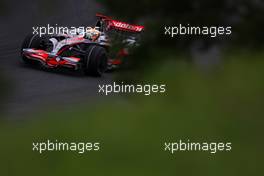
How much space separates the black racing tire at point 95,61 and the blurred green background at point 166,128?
7.02 meters

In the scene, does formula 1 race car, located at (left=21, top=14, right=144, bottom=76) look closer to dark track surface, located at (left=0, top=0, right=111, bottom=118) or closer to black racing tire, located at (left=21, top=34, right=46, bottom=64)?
black racing tire, located at (left=21, top=34, right=46, bottom=64)

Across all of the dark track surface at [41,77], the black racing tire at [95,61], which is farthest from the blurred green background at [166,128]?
the black racing tire at [95,61]

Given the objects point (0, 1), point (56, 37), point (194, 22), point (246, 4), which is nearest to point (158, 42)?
point (194, 22)

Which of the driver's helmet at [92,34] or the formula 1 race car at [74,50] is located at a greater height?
the driver's helmet at [92,34]

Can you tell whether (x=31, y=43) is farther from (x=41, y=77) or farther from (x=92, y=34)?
(x=92, y=34)

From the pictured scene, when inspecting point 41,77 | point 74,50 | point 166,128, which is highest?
point 74,50

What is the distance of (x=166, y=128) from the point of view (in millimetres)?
3131

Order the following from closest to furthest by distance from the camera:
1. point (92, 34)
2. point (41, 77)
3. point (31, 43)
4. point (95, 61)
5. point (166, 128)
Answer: point (166, 128), point (95, 61), point (41, 77), point (92, 34), point (31, 43)

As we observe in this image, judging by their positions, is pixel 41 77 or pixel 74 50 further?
pixel 74 50

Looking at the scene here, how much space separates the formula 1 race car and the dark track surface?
Result: 0.16m

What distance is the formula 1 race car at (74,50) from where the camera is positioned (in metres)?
10.5

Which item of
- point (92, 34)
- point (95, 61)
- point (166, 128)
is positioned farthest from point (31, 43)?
point (166, 128)

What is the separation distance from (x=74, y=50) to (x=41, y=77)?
760 mm

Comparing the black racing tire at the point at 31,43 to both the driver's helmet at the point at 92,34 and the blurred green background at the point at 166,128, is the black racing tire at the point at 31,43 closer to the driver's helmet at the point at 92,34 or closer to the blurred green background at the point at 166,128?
the driver's helmet at the point at 92,34
